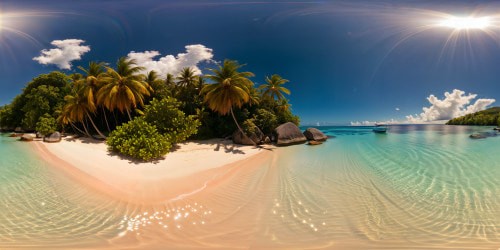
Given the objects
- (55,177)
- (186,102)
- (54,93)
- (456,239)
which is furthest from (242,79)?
(54,93)

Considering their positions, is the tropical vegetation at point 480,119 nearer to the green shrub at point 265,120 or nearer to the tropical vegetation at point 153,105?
the green shrub at point 265,120

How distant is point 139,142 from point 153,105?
468 cm

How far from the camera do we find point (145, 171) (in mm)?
8188

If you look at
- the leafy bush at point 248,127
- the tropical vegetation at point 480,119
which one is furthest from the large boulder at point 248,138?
the tropical vegetation at point 480,119

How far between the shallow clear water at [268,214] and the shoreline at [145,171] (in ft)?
1.39

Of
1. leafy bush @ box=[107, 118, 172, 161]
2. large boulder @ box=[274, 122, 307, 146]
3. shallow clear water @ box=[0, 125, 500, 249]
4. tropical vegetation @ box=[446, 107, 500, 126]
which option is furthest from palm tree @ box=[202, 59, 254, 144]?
tropical vegetation @ box=[446, 107, 500, 126]

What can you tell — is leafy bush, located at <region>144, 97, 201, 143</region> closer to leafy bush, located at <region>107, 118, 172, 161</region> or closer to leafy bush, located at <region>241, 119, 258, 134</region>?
leafy bush, located at <region>107, 118, 172, 161</region>

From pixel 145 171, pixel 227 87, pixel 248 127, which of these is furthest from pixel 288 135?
pixel 145 171

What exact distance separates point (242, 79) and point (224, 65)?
1.86 meters

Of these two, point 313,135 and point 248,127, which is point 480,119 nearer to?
point 313,135

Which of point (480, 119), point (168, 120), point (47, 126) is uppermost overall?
point (480, 119)

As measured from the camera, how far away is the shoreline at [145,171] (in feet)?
20.0

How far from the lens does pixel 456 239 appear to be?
154 inches

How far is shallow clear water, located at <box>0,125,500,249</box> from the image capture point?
3.83 m
